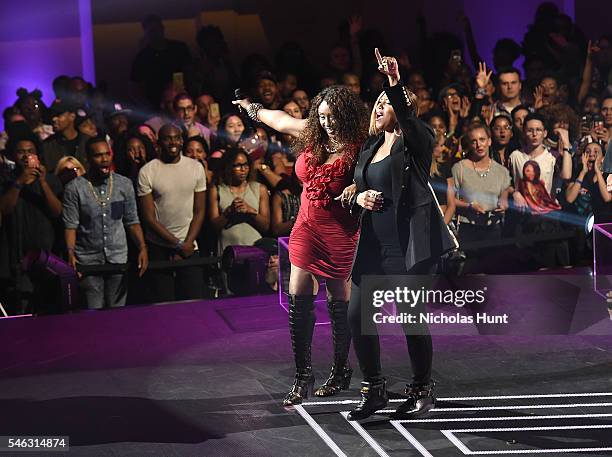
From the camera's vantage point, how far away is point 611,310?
576cm

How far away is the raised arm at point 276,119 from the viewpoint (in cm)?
450

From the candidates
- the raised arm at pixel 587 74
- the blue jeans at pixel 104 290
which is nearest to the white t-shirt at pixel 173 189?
the blue jeans at pixel 104 290

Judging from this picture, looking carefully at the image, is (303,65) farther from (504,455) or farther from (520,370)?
(504,455)

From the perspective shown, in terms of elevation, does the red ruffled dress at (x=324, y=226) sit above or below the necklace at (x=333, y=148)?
below

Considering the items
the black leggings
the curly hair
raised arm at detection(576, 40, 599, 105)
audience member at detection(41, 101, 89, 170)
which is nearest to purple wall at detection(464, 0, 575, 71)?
raised arm at detection(576, 40, 599, 105)

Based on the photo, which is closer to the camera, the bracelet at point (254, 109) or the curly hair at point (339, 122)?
the curly hair at point (339, 122)

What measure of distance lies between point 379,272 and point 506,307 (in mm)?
2095

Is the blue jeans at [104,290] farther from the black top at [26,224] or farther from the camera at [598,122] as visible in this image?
the camera at [598,122]

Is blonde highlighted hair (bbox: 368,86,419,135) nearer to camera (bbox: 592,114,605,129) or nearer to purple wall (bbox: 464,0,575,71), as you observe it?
camera (bbox: 592,114,605,129)

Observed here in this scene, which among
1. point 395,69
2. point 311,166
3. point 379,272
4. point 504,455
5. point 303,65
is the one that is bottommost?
point 504,455

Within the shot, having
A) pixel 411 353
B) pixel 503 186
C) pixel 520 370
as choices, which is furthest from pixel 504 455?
pixel 503 186

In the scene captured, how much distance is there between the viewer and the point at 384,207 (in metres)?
4.03

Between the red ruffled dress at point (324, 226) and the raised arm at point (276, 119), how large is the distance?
0.48ft

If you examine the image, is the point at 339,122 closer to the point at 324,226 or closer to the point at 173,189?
the point at 324,226
